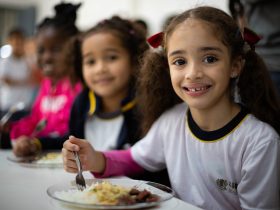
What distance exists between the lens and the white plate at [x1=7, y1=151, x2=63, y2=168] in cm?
109

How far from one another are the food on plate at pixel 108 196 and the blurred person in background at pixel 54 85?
0.71 metres

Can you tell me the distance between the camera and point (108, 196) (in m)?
0.72

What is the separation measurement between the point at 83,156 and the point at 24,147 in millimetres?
353

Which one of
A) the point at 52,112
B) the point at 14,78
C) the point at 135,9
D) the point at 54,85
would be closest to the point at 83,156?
the point at 52,112

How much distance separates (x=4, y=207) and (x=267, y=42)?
104 cm

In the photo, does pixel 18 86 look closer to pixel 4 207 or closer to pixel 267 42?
pixel 267 42

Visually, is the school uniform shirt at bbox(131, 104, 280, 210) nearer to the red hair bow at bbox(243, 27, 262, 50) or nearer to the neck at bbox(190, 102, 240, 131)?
the neck at bbox(190, 102, 240, 131)

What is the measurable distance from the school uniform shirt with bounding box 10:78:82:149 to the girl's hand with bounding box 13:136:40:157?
18 cm

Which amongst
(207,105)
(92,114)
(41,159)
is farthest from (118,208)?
(92,114)

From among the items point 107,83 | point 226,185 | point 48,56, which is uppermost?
point 48,56

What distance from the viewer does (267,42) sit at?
135 cm

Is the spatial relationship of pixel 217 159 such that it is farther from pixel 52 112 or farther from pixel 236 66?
pixel 52 112

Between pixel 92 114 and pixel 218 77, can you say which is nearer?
pixel 218 77

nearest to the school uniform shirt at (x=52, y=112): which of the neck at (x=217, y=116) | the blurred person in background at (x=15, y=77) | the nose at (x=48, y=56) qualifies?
the nose at (x=48, y=56)
